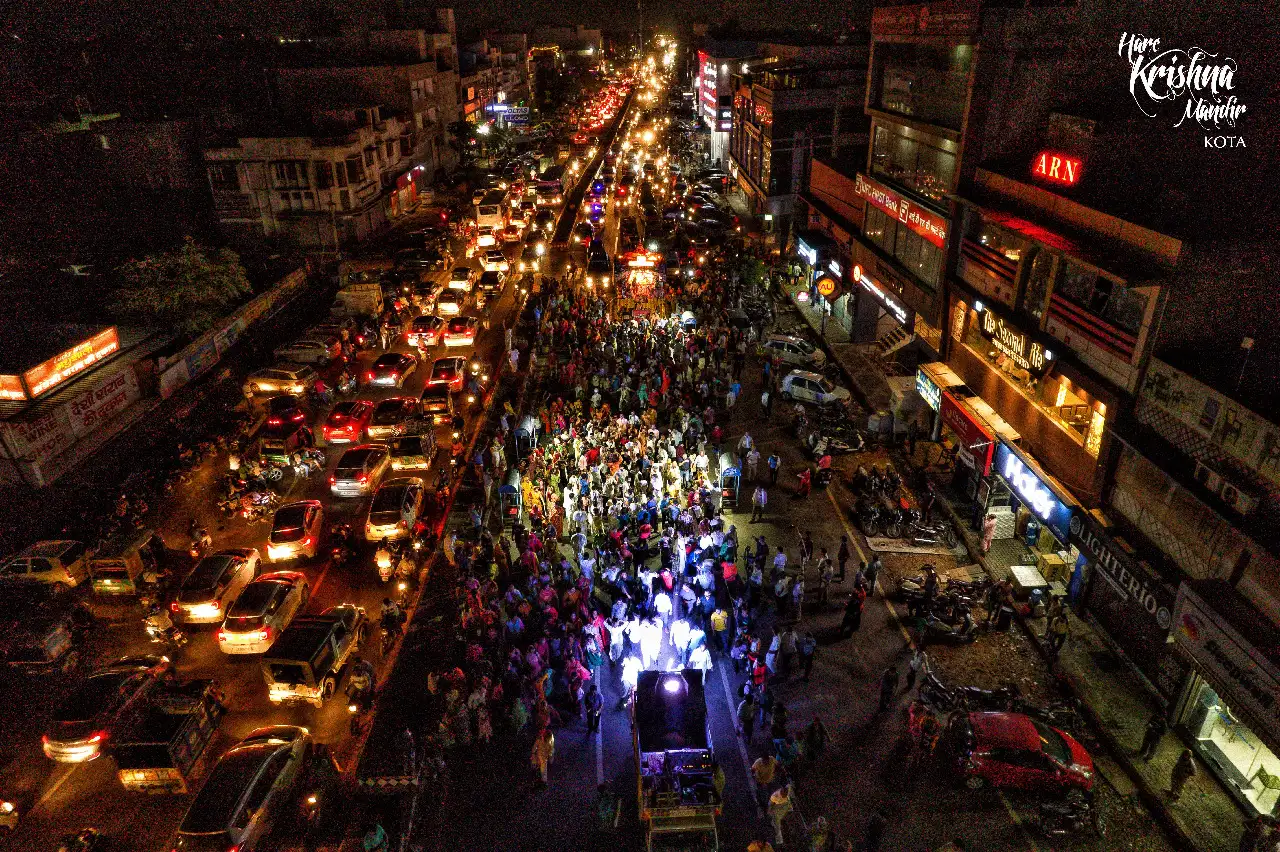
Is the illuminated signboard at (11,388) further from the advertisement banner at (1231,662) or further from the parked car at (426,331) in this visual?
the advertisement banner at (1231,662)

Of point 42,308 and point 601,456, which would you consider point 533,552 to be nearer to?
point 601,456

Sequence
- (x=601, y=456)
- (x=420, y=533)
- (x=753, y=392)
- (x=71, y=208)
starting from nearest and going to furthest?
(x=420, y=533)
(x=601, y=456)
(x=753, y=392)
(x=71, y=208)

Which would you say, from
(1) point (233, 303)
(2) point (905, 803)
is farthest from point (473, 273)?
(2) point (905, 803)

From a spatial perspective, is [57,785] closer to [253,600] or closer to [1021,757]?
[253,600]

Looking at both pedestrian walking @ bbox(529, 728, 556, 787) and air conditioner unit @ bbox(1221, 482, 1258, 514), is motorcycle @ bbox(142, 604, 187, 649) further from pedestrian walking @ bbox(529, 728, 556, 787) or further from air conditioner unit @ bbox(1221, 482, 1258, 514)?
air conditioner unit @ bbox(1221, 482, 1258, 514)

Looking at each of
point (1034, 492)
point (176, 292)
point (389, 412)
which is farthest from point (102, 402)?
point (1034, 492)

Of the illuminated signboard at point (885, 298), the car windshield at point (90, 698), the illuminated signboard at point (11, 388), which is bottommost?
the car windshield at point (90, 698)

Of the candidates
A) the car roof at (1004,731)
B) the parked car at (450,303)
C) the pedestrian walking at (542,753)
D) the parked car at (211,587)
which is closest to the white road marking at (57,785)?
the parked car at (211,587)
